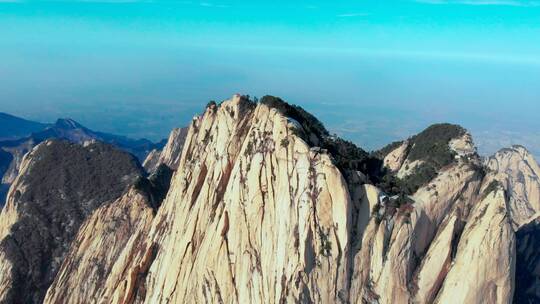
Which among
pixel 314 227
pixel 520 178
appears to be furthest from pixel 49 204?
pixel 520 178

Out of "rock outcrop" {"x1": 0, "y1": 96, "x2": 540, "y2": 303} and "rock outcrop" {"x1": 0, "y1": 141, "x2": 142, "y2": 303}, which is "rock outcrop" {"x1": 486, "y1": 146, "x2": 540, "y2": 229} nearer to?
"rock outcrop" {"x1": 0, "y1": 96, "x2": 540, "y2": 303}

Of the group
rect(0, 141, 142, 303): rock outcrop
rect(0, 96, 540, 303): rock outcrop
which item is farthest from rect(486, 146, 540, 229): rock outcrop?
rect(0, 141, 142, 303): rock outcrop

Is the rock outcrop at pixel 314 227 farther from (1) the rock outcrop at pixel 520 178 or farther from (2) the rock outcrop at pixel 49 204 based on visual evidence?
(1) the rock outcrop at pixel 520 178

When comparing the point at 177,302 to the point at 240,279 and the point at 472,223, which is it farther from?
the point at 472,223

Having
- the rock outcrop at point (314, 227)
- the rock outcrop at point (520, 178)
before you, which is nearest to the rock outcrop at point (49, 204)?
the rock outcrop at point (314, 227)

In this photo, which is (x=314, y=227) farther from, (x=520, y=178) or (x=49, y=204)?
(x=520, y=178)

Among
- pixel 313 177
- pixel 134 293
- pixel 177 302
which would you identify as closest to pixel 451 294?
pixel 313 177

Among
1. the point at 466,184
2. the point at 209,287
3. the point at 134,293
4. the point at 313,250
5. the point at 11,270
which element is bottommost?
the point at 11,270
